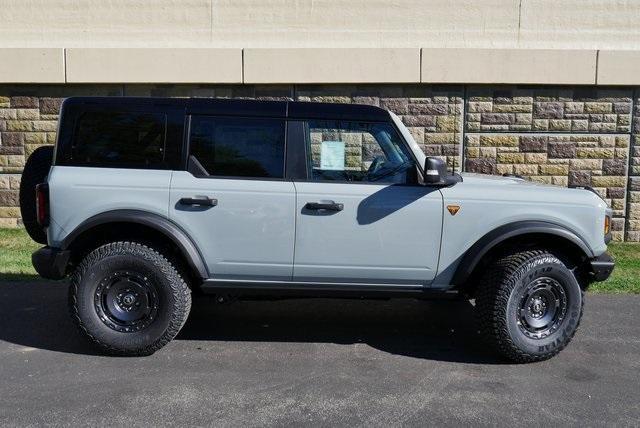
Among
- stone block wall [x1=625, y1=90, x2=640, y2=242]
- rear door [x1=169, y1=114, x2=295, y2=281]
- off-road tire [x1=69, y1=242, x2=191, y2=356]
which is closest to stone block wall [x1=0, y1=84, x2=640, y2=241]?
stone block wall [x1=625, y1=90, x2=640, y2=242]

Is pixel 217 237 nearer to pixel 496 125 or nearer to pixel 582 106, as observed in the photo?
pixel 496 125

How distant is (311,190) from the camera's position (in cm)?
454

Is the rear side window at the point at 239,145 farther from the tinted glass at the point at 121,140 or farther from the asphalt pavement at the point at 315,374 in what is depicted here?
the asphalt pavement at the point at 315,374

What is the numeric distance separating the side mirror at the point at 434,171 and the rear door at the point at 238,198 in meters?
0.99

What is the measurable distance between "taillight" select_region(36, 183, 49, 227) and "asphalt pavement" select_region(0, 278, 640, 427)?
1.03m

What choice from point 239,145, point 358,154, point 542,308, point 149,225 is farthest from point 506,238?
point 149,225

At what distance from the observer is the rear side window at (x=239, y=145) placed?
4.62m

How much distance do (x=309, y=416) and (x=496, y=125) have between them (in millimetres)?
6677

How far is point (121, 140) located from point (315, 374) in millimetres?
2260

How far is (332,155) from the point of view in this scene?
4633mm
